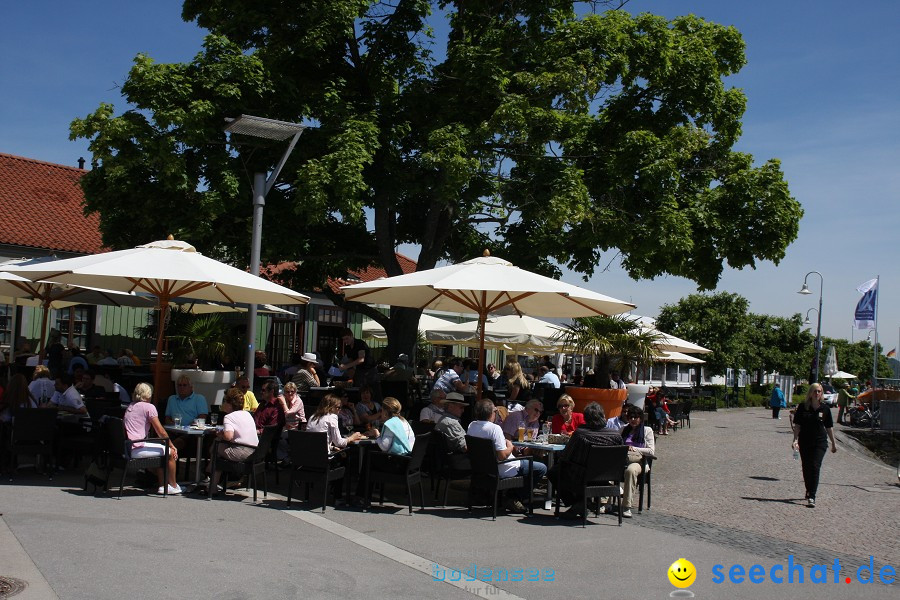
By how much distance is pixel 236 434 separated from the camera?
9688 millimetres

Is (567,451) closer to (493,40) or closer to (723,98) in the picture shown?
(493,40)

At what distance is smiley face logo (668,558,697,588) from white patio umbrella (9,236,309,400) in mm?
5810

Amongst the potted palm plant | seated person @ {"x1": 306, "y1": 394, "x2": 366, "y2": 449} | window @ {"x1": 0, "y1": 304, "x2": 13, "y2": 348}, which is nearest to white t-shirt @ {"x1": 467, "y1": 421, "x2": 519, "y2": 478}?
seated person @ {"x1": 306, "y1": 394, "x2": 366, "y2": 449}

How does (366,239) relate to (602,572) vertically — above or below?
above

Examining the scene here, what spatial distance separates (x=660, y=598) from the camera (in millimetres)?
6359

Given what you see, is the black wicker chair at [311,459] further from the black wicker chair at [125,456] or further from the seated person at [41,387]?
the seated person at [41,387]

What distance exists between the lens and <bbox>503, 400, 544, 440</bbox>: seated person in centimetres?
1088

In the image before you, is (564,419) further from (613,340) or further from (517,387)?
(613,340)

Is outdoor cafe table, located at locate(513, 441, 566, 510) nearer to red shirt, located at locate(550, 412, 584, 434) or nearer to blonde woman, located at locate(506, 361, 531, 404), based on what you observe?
red shirt, located at locate(550, 412, 584, 434)

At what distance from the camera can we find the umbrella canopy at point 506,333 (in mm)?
20656

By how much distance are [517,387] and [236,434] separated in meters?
6.71

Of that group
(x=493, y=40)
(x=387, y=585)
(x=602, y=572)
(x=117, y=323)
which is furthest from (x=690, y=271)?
(x=117, y=323)

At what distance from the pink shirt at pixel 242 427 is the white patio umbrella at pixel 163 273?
1550mm

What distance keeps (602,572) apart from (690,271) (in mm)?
12882
